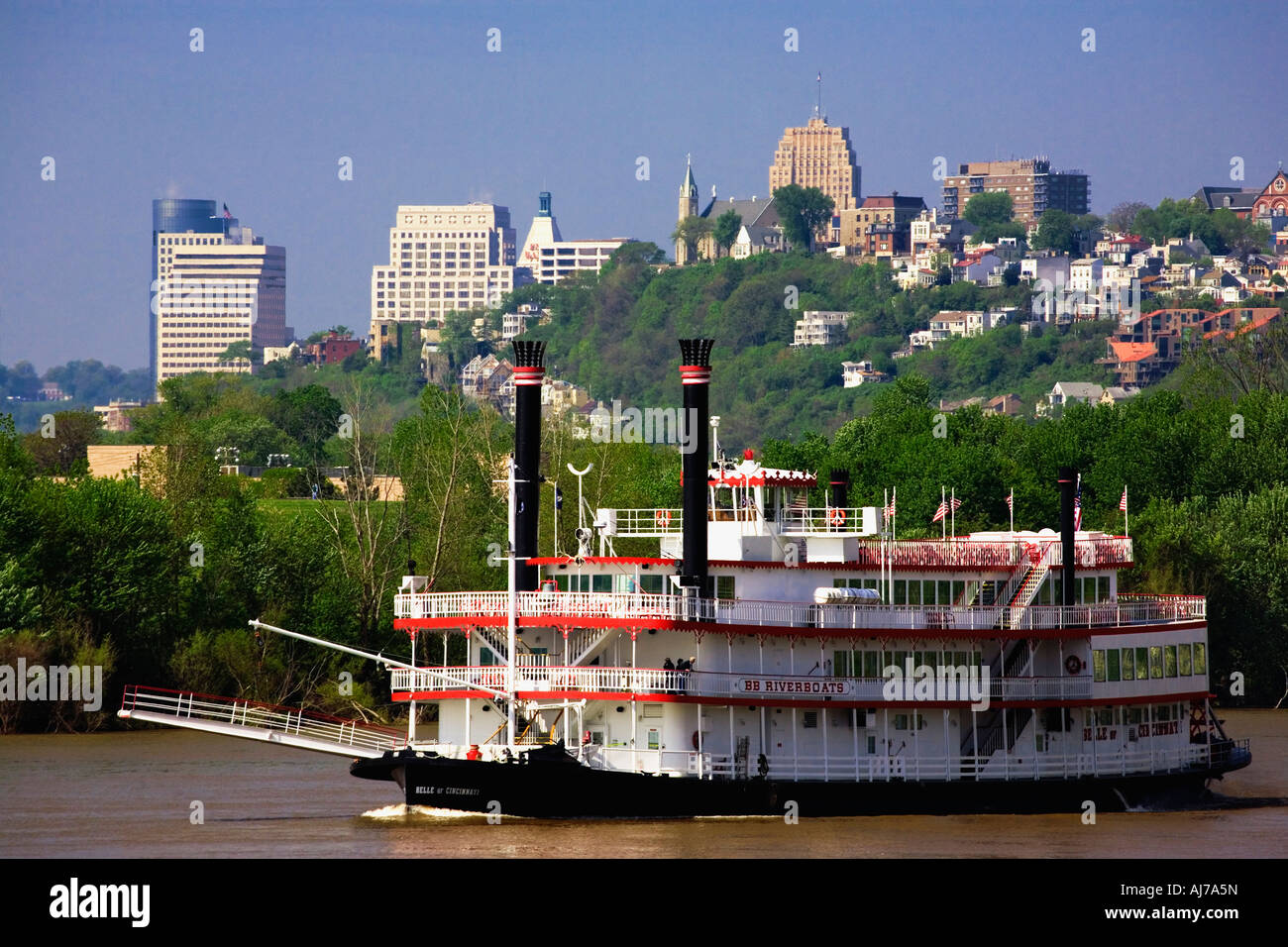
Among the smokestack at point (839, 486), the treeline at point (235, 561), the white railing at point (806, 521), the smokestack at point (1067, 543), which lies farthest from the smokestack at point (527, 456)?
the treeline at point (235, 561)

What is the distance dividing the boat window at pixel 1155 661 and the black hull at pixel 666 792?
3.27 m

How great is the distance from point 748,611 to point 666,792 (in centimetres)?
425

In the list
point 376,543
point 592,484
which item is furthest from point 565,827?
point 592,484

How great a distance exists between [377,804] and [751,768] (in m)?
7.90

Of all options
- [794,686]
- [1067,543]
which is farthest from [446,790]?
[1067,543]

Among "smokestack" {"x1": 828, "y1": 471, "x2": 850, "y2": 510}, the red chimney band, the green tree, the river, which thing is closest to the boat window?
the river

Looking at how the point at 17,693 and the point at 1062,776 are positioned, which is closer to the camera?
the point at 1062,776

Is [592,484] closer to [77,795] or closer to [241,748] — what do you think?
[241,748]

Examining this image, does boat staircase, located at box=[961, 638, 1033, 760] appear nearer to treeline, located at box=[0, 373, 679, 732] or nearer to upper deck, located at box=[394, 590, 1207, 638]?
upper deck, located at box=[394, 590, 1207, 638]

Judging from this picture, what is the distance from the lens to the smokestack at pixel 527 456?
1943 inches

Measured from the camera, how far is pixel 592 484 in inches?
3396

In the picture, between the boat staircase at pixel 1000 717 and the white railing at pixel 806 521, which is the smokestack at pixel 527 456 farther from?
the boat staircase at pixel 1000 717

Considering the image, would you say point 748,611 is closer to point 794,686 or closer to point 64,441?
point 794,686

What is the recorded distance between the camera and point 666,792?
45.4 meters
